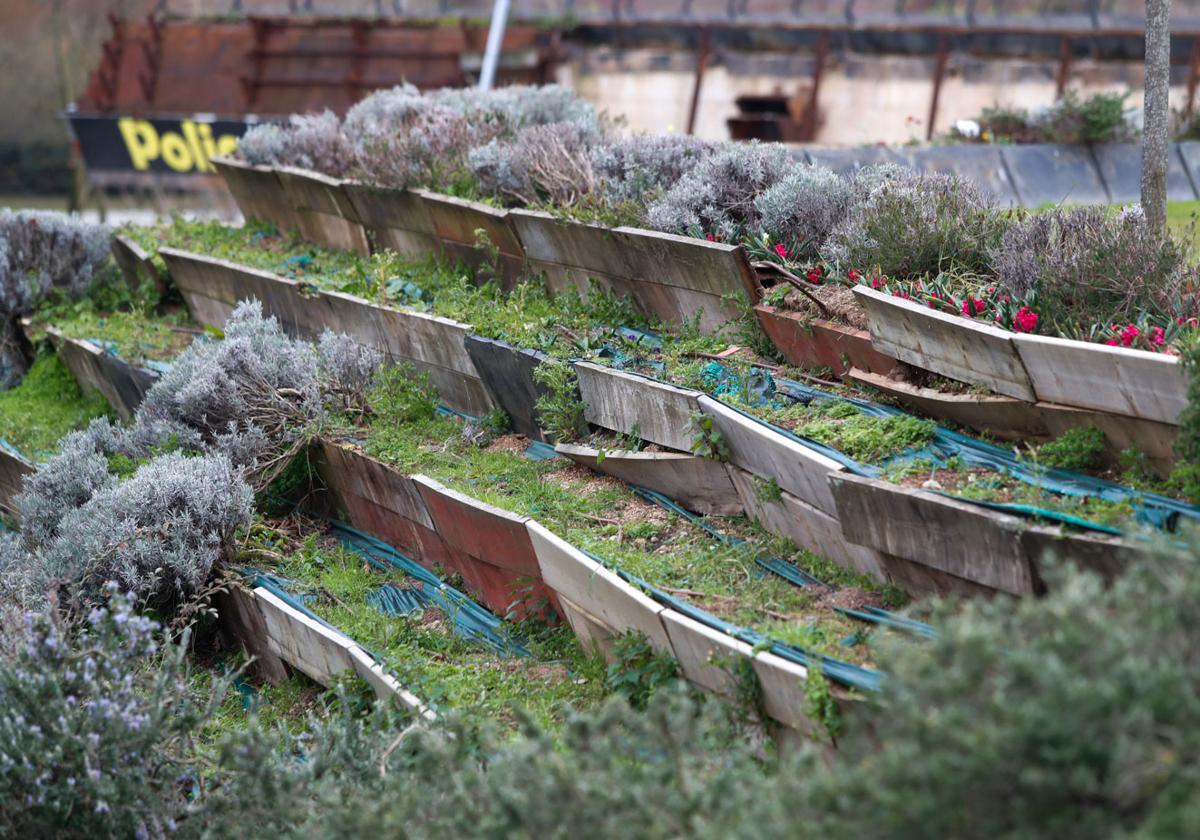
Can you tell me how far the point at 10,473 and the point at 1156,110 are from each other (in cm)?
988

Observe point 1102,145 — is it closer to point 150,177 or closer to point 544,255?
point 544,255

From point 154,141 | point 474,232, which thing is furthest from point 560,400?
point 154,141

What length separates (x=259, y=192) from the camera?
1409cm

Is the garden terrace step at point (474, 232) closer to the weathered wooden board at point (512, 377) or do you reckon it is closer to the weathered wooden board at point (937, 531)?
the weathered wooden board at point (512, 377)

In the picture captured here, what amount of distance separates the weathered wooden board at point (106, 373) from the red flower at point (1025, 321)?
7.54 meters

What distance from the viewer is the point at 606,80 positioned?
20.5 metres

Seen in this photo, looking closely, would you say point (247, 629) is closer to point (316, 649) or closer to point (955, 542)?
point (316, 649)

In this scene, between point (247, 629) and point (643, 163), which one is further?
point (643, 163)

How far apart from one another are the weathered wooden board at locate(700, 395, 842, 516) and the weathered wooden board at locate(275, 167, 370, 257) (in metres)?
6.39

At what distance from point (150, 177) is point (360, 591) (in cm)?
1512

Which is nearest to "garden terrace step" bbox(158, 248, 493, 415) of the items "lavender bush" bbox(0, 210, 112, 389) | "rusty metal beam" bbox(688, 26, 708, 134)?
"lavender bush" bbox(0, 210, 112, 389)

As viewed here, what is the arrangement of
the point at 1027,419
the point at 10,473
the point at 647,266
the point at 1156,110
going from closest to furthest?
1. the point at 1027,419
2. the point at 1156,110
3. the point at 647,266
4. the point at 10,473

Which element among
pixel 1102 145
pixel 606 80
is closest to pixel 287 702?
pixel 1102 145

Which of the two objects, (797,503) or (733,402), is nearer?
(797,503)
